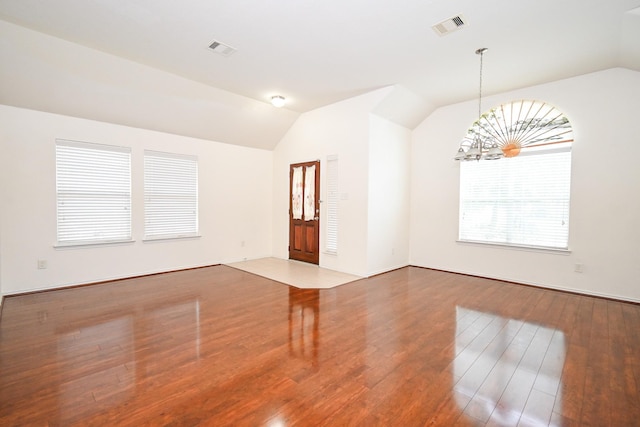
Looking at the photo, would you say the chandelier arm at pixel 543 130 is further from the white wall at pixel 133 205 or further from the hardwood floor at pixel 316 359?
the white wall at pixel 133 205

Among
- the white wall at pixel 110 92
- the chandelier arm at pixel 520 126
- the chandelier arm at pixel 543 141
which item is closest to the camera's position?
the white wall at pixel 110 92

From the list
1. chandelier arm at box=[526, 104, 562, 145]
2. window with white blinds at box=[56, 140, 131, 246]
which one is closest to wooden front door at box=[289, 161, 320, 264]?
window with white blinds at box=[56, 140, 131, 246]

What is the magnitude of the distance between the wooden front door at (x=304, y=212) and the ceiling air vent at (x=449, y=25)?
327 centimetres

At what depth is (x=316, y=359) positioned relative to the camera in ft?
8.27

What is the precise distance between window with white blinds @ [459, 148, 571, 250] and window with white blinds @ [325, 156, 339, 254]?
94.8 inches

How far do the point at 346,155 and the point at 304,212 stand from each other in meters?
1.62

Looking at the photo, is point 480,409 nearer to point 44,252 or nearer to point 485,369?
point 485,369

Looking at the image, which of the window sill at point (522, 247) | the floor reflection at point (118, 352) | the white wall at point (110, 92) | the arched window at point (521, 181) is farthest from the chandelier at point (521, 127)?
the floor reflection at point (118, 352)

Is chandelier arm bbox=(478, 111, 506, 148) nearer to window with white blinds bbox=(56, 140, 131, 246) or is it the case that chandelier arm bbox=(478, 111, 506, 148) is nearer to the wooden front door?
the wooden front door

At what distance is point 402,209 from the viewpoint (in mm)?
6086

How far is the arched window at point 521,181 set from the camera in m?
4.61

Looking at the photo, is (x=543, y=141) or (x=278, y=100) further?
(x=278, y=100)

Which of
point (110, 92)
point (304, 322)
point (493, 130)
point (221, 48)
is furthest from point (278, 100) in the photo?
point (493, 130)

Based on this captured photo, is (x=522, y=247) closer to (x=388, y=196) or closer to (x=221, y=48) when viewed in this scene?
(x=388, y=196)
